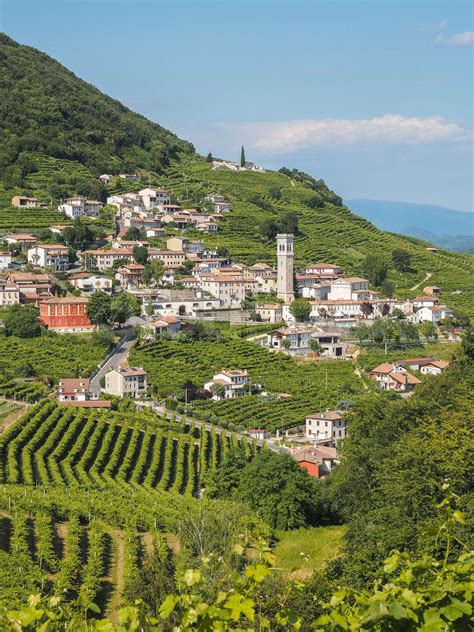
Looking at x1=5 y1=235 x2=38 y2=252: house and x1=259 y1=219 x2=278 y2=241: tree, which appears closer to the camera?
x1=5 y1=235 x2=38 y2=252: house

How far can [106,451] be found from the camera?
112ft

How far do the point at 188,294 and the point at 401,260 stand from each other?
75.4 feet

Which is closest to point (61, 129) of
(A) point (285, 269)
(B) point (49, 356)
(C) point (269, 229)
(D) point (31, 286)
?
(C) point (269, 229)

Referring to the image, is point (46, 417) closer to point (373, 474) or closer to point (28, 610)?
point (373, 474)

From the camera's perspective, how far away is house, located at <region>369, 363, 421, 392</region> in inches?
1877

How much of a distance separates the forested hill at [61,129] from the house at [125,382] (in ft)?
126

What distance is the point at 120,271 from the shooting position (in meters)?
62.4

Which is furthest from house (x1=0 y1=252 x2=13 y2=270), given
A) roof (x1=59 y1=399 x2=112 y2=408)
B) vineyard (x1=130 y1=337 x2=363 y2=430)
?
roof (x1=59 y1=399 x2=112 y2=408)

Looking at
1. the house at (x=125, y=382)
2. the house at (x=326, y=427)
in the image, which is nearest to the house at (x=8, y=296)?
the house at (x=125, y=382)

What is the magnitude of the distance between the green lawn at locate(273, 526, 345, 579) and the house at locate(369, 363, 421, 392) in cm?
2152

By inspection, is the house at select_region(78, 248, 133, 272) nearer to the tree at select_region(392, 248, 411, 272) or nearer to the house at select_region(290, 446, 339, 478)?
the tree at select_region(392, 248, 411, 272)

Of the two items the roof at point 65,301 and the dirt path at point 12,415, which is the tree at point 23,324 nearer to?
the roof at point 65,301

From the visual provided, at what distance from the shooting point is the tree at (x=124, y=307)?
53.1m

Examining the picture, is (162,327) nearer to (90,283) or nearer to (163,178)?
(90,283)
